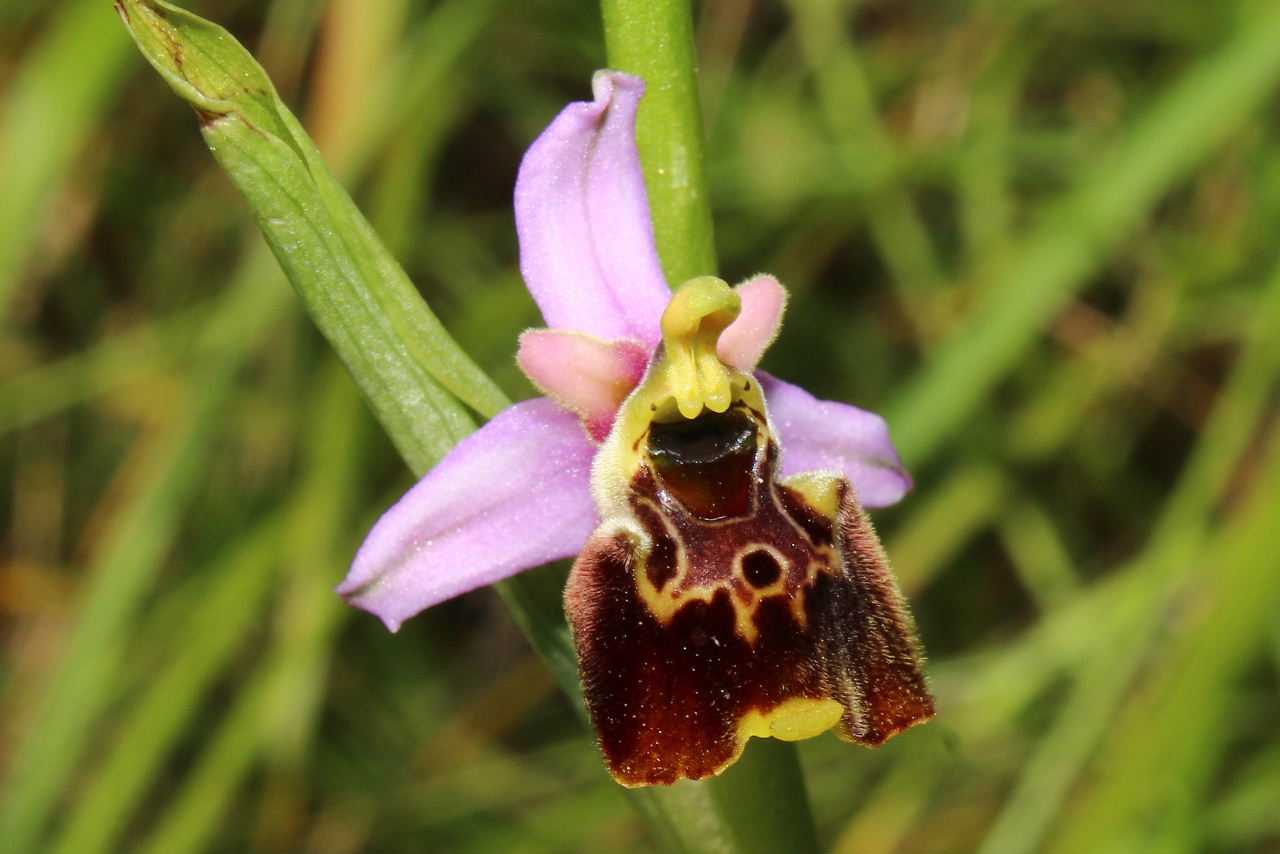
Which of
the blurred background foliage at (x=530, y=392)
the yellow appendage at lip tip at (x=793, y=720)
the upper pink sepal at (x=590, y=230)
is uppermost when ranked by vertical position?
the upper pink sepal at (x=590, y=230)

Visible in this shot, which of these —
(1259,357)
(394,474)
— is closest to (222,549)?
(394,474)

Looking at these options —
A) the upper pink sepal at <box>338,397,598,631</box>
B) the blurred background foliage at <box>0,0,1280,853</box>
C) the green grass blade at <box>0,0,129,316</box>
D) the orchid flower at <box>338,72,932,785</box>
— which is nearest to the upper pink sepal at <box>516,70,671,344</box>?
the orchid flower at <box>338,72,932,785</box>

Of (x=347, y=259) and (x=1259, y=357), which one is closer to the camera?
(x=347, y=259)

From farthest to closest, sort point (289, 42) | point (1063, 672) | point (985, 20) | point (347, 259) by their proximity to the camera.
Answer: point (985, 20) < point (289, 42) < point (1063, 672) < point (347, 259)

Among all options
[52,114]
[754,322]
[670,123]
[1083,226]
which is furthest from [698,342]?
[1083,226]

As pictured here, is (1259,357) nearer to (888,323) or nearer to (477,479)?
(888,323)

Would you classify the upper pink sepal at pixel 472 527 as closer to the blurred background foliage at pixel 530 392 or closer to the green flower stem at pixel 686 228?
the green flower stem at pixel 686 228

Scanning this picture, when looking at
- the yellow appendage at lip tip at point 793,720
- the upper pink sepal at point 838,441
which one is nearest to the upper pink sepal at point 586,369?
the upper pink sepal at point 838,441

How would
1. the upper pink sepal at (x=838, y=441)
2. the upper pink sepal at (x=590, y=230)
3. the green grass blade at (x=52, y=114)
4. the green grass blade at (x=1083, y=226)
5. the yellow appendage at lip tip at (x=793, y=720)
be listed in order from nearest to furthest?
the yellow appendage at lip tip at (x=793, y=720)
the upper pink sepal at (x=590, y=230)
the upper pink sepal at (x=838, y=441)
the green grass blade at (x=52, y=114)
the green grass blade at (x=1083, y=226)
